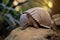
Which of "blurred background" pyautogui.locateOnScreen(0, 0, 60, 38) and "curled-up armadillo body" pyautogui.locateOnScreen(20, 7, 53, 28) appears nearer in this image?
"curled-up armadillo body" pyautogui.locateOnScreen(20, 7, 53, 28)

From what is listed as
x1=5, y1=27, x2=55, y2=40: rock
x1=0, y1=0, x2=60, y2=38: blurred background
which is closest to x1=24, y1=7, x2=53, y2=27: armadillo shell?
x1=5, y1=27, x2=55, y2=40: rock

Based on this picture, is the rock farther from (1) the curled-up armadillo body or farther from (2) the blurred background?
(2) the blurred background

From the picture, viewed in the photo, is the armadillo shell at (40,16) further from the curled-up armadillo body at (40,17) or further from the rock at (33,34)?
the rock at (33,34)

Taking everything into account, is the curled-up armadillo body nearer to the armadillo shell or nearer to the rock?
the armadillo shell

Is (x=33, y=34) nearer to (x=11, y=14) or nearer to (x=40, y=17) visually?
(x=40, y=17)

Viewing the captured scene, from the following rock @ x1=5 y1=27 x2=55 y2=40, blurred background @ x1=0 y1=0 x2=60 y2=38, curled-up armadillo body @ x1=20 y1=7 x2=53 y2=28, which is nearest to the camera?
rock @ x1=5 y1=27 x2=55 y2=40

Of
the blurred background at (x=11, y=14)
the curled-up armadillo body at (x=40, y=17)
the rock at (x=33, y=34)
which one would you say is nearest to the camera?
the rock at (x=33, y=34)

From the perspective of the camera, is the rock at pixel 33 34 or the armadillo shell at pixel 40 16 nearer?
the rock at pixel 33 34

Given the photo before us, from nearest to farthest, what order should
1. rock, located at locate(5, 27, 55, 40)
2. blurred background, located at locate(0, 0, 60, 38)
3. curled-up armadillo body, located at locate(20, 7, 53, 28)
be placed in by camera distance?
rock, located at locate(5, 27, 55, 40)
curled-up armadillo body, located at locate(20, 7, 53, 28)
blurred background, located at locate(0, 0, 60, 38)

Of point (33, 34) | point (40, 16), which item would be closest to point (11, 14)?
point (40, 16)

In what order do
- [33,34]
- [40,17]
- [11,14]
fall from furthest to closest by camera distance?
[11,14] → [40,17] → [33,34]

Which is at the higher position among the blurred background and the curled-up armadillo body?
the curled-up armadillo body

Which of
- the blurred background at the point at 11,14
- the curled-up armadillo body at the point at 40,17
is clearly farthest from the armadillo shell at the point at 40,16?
the blurred background at the point at 11,14

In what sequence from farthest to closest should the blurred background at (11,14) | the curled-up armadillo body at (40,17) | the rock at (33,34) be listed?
the blurred background at (11,14)
the curled-up armadillo body at (40,17)
the rock at (33,34)
